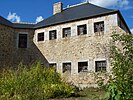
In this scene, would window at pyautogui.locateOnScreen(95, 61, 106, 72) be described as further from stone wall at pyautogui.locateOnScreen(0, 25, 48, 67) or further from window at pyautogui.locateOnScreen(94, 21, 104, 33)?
stone wall at pyautogui.locateOnScreen(0, 25, 48, 67)

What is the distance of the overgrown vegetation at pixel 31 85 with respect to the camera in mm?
6809

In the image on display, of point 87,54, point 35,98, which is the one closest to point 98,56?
point 87,54

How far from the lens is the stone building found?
15.1 m

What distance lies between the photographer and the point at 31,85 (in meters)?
6.97

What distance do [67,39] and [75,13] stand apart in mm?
2486

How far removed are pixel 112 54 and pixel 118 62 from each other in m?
0.38

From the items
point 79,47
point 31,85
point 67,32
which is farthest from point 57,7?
point 31,85

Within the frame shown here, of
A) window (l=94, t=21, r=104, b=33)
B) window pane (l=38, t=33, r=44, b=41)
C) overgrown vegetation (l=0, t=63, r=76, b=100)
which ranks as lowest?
overgrown vegetation (l=0, t=63, r=76, b=100)

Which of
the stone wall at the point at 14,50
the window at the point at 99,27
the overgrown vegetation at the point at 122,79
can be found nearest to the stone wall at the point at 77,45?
the window at the point at 99,27

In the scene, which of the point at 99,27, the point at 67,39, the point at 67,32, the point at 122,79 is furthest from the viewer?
the point at 67,32

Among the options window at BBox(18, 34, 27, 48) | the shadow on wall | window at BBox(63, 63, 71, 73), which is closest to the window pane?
the shadow on wall

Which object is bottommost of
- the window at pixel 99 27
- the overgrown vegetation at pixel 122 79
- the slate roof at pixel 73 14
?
the overgrown vegetation at pixel 122 79

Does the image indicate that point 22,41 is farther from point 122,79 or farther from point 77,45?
point 122,79

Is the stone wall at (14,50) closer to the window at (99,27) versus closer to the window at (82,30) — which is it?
the window at (82,30)
